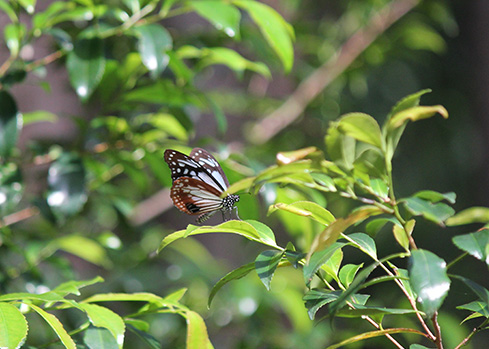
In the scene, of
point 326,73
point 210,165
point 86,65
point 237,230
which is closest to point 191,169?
point 210,165

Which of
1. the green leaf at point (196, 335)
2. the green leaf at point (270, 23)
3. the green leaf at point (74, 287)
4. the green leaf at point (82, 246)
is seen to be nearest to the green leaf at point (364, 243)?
the green leaf at point (196, 335)

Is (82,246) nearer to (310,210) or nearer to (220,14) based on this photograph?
(220,14)

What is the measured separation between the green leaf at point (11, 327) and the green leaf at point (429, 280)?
288 mm

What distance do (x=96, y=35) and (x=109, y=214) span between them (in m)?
0.60

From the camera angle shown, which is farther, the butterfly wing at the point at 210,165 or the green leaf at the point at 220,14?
the green leaf at the point at 220,14

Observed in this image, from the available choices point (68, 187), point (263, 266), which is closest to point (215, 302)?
point (68, 187)

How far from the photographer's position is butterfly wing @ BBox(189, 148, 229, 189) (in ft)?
1.63

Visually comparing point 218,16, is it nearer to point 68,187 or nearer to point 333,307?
point 68,187

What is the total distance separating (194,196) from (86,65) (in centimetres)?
26

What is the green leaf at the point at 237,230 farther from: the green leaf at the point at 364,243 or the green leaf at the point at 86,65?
the green leaf at the point at 86,65

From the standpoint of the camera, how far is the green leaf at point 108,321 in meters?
0.44

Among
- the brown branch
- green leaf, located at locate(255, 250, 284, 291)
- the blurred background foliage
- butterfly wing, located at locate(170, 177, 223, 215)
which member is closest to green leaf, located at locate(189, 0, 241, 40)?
the blurred background foliage

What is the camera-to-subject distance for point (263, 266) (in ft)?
1.31

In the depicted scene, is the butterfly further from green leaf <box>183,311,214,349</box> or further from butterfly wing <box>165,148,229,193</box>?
green leaf <box>183,311,214,349</box>
